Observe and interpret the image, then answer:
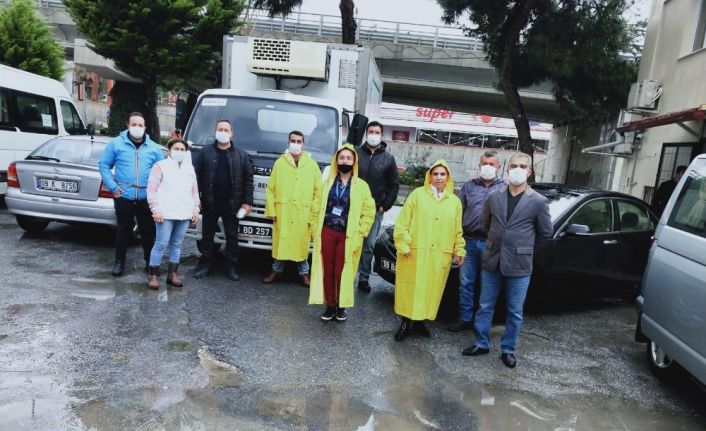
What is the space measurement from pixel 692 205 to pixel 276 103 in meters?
4.64

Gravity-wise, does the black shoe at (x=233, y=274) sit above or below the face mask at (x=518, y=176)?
below

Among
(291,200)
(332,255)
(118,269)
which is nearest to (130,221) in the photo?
(118,269)

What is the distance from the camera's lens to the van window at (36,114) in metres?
9.46

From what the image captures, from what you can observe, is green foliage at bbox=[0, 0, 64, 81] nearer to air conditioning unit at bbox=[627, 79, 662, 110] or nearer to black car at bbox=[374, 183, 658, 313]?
black car at bbox=[374, 183, 658, 313]

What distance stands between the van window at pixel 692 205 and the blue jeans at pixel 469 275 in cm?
164

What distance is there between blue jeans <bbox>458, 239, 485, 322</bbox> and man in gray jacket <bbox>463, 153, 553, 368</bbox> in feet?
1.78

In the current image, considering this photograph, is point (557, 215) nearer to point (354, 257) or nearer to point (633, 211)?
point (633, 211)

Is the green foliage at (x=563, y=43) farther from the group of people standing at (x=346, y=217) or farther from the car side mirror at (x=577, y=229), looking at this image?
the group of people standing at (x=346, y=217)

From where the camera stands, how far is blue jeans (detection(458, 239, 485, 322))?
5.14 metres

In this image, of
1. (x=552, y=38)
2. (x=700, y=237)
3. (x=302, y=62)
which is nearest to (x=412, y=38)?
(x=552, y=38)

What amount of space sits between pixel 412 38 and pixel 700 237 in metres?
21.3

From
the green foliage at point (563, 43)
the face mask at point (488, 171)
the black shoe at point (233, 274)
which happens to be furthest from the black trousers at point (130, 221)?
the green foliage at point (563, 43)

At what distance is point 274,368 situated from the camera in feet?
13.3

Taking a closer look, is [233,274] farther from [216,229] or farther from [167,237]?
[167,237]
